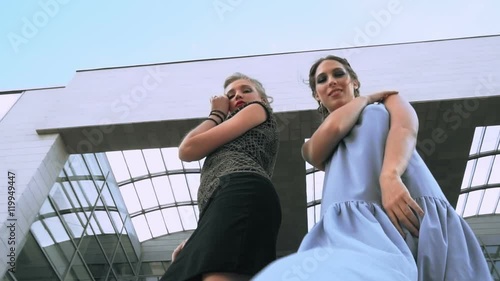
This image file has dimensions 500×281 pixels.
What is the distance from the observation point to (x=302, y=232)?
60.5ft

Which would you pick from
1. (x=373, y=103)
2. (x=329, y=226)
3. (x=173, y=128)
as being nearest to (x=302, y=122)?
(x=173, y=128)

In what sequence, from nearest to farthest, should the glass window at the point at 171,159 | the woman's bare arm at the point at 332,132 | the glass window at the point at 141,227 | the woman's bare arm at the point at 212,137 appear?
the woman's bare arm at the point at 332,132, the woman's bare arm at the point at 212,137, the glass window at the point at 171,159, the glass window at the point at 141,227

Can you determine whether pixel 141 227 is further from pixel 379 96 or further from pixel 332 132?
pixel 332 132

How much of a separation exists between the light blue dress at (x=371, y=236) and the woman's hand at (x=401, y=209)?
0.08ft

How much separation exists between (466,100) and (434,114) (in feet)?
2.83

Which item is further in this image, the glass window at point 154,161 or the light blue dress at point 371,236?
the glass window at point 154,161

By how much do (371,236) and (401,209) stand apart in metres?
0.21

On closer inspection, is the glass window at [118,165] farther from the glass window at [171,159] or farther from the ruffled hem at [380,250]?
the ruffled hem at [380,250]

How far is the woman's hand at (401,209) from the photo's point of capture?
1.64 metres

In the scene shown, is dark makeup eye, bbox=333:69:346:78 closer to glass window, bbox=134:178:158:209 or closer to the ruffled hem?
the ruffled hem

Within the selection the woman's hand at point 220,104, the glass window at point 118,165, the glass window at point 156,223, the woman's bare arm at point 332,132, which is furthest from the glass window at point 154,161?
the woman's bare arm at point 332,132

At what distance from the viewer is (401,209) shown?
5.39 feet

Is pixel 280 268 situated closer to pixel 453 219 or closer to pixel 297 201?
pixel 453 219

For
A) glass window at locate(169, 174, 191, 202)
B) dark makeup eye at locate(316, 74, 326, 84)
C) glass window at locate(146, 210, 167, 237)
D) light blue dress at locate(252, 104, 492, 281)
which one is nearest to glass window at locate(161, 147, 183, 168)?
glass window at locate(169, 174, 191, 202)
